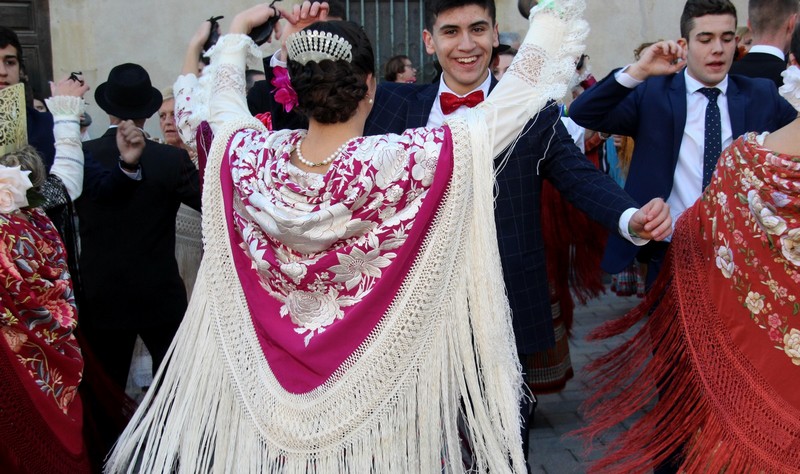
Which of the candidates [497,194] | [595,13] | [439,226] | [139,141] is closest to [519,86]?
[497,194]

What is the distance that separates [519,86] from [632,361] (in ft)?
4.03

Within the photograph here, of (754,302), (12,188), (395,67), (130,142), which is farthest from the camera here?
(395,67)

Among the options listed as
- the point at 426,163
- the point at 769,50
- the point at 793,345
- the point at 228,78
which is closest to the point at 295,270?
the point at 426,163

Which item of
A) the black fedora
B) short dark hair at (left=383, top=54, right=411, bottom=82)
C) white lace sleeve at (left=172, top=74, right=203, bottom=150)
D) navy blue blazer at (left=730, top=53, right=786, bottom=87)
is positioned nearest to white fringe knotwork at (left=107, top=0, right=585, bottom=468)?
white lace sleeve at (left=172, top=74, right=203, bottom=150)

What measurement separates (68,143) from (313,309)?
1.68m

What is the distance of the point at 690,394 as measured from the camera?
2.96m

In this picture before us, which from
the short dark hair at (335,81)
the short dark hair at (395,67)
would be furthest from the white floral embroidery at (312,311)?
the short dark hair at (395,67)

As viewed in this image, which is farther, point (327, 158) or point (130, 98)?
point (130, 98)

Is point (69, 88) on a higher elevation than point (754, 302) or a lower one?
higher

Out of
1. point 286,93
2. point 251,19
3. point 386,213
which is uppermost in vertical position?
point 251,19

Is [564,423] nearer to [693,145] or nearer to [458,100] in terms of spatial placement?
[693,145]

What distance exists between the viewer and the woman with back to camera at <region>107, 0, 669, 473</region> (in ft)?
8.09

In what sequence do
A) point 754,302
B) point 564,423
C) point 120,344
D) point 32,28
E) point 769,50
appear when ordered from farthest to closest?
point 32,28
point 564,423
point 769,50
point 120,344
point 754,302

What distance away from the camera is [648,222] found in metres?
2.76
